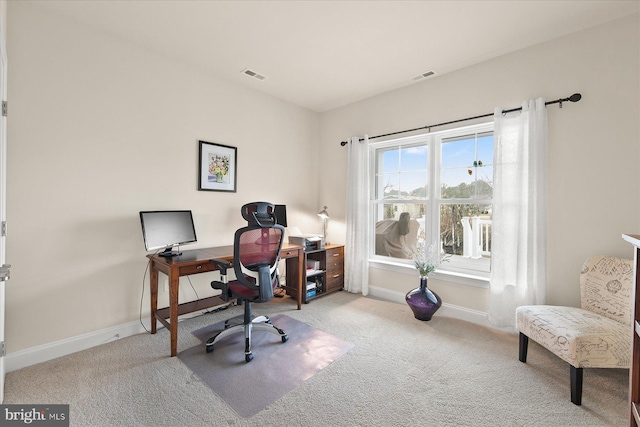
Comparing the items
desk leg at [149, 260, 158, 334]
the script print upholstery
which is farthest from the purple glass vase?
desk leg at [149, 260, 158, 334]

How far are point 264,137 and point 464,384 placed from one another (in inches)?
132

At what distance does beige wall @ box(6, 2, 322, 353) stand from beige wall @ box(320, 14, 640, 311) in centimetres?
300

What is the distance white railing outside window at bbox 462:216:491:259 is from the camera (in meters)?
3.06

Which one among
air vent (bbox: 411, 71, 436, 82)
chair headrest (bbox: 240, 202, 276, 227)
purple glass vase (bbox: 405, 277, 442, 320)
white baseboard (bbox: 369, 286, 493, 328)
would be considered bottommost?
white baseboard (bbox: 369, 286, 493, 328)

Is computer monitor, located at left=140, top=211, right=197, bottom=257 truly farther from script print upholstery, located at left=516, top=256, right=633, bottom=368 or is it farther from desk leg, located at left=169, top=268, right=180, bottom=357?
script print upholstery, located at left=516, top=256, right=633, bottom=368

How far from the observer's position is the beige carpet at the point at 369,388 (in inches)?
63.0

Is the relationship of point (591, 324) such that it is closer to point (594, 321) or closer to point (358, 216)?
point (594, 321)

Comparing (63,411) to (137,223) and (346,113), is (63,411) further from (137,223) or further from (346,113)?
(346,113)

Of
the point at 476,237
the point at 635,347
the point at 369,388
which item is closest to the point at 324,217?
the point at 476,237

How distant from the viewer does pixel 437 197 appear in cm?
333

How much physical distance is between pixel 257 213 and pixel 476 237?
245cm

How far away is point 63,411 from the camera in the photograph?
5.34 feet

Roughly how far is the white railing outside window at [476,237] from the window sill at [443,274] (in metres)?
0.27

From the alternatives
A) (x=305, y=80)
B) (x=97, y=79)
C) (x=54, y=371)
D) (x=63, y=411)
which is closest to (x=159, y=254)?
(x=54, y=371)
